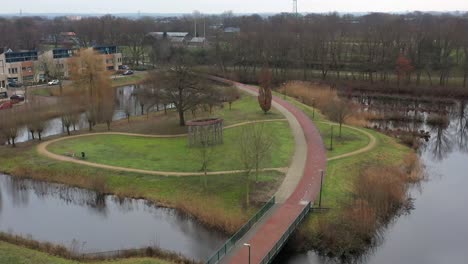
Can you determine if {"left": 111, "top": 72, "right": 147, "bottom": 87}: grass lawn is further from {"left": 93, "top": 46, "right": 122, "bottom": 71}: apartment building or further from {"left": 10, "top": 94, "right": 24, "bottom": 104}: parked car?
{"left": 10, "top": 94, "right": 24, "bottom": 104}: parked car

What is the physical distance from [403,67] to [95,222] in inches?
2417

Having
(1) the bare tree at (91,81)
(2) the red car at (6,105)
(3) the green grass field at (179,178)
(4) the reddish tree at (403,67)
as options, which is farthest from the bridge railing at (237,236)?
(4) the reddish tree at (403,67)

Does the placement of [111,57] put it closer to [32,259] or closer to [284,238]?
[32,259]

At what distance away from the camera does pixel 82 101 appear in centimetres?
5669

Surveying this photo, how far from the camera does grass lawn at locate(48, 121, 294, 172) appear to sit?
1535 inches

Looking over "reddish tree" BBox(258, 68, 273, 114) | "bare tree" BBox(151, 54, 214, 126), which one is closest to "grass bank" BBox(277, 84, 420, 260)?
"reddish tree" BBox(258, 68, 273, 114)

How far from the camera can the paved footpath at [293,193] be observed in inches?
990

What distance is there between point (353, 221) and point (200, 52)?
258 ft

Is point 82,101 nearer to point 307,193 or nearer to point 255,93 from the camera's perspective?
point 255,93

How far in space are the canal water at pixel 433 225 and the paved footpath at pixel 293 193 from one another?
1744 mm

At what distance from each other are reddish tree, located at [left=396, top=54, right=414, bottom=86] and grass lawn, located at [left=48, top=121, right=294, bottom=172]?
3733 centimetres

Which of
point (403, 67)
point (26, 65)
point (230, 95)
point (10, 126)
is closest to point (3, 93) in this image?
point (26, 65)

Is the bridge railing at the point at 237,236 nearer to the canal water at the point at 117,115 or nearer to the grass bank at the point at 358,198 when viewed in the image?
the grass bank at the point at 358,198

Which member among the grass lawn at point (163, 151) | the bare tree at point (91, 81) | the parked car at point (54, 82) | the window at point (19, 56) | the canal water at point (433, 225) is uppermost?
the window at point (19, 56)
